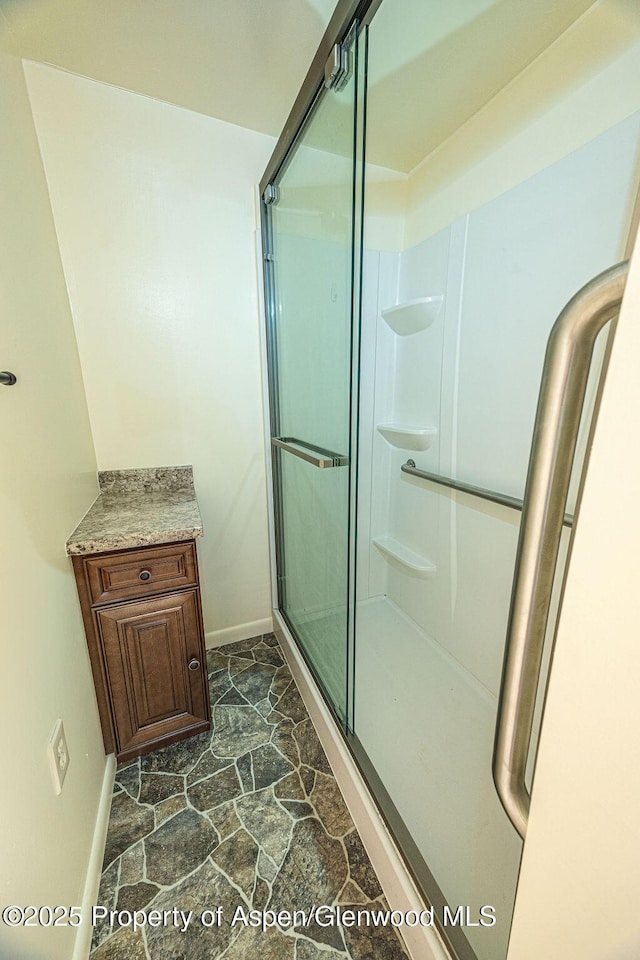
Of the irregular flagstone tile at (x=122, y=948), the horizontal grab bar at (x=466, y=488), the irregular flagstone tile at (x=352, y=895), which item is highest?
the horizontal grab bar at (x=466, y=488)

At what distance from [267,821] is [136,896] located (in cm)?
37

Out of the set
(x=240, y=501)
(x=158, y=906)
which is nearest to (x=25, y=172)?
Result: (x=240, y=501)

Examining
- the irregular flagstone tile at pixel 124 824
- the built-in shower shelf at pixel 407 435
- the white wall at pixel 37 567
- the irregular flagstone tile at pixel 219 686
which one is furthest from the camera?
the built-in shower shelf at pixel 407 435

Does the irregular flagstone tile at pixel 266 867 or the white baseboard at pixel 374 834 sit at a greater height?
the white baseboard at pixel 374 834

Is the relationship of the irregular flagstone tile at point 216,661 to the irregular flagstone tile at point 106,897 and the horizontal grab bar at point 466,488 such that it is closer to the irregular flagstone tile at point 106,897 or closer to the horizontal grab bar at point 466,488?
the irregular flagstone tile at point 106,897

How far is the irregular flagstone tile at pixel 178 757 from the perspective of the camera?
4.15 ft

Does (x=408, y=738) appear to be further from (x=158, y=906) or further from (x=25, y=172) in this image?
(x=25, y=172)

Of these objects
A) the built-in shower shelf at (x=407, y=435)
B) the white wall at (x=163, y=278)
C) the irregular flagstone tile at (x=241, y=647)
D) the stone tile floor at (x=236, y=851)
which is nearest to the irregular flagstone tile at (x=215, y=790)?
the stone tile floor at (x=236, y=851)

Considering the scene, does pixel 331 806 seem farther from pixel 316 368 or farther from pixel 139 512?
pixel 316 368

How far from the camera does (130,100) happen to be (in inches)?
50.8

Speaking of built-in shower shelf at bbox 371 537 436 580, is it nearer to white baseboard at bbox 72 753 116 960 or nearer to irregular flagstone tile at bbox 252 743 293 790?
irregular flagstone tile at bbox 252 743 293 790

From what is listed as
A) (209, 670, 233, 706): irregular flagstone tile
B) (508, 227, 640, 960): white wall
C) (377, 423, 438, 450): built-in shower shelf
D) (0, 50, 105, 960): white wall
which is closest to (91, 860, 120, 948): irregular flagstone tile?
(0, 50, 105, 960): white wall

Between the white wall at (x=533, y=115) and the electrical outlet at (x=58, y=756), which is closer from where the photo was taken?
the electrical outlet at (x=58, y=756)

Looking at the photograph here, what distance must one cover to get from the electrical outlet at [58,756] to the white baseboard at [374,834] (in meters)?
0.81
